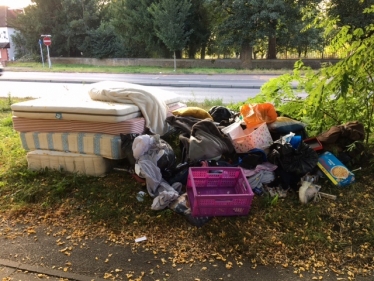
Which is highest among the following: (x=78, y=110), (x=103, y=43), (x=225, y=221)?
(x=103, y=43)

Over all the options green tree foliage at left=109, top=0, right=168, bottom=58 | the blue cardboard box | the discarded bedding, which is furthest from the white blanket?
green tree foliage at left=109, top=0, right=168, bottom=58

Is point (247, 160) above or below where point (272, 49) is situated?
below

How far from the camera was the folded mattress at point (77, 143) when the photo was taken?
155 inches

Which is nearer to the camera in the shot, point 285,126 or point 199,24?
point 285,126

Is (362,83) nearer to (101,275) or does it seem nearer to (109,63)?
(101,275)

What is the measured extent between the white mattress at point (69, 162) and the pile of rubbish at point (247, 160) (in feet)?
1.23

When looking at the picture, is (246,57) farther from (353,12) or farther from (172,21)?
(353,12)

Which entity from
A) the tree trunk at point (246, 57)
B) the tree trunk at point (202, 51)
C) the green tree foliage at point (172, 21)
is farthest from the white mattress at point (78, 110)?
the tree trunk at point (202, 51)

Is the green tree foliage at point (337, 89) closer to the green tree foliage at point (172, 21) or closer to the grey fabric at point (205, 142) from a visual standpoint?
the grey fabric at point (205, 142)

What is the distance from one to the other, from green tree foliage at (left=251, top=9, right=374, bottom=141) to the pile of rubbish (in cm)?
39

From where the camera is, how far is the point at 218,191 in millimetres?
3719

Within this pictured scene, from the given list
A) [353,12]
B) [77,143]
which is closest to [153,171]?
[77,143]

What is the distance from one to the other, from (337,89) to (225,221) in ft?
6.58

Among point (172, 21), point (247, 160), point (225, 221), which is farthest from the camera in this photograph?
point (172, 21)
